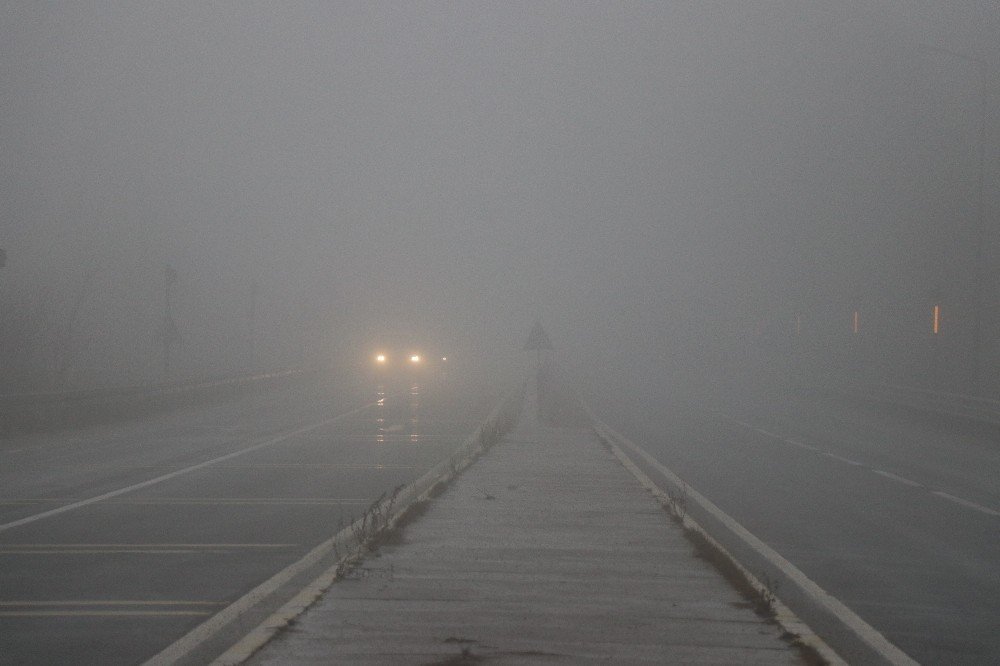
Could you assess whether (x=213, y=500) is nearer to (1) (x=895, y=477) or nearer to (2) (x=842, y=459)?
(1) (x=895, y=477)

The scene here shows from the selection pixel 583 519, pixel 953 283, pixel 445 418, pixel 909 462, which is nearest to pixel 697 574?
pixel 583 519

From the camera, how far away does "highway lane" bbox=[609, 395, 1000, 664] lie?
8.98 metres

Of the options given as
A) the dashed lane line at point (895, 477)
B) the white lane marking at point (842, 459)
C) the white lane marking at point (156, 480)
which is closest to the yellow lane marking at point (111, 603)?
the white lane marking at point (156, 480)

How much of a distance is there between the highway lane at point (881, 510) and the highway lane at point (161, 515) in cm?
495

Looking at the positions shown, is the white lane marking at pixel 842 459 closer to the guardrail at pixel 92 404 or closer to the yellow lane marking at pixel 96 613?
the yellow lane marking at pixel 96 613

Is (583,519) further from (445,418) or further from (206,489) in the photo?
(445,418)

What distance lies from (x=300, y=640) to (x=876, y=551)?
7269 mm

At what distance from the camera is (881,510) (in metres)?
15.4

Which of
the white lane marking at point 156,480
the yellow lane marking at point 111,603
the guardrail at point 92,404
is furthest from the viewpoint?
the guardrail at point 92,404

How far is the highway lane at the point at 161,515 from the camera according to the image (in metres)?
8.30

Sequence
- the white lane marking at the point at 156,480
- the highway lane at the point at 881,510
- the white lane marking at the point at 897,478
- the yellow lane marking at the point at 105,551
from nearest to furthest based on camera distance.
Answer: the highway lane at the point at 881,510 < the yellow lane marking at the point at 105,551 < the white lane marking at the point at 156,480 < the white lane marking at the point at 897,478

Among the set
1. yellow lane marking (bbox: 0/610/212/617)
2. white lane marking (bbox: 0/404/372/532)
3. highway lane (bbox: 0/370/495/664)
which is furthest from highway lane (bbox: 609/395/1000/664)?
white lane marking (bbox: 0/404/372/532)

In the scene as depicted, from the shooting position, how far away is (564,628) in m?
7.12

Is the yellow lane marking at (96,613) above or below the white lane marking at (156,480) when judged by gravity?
above
